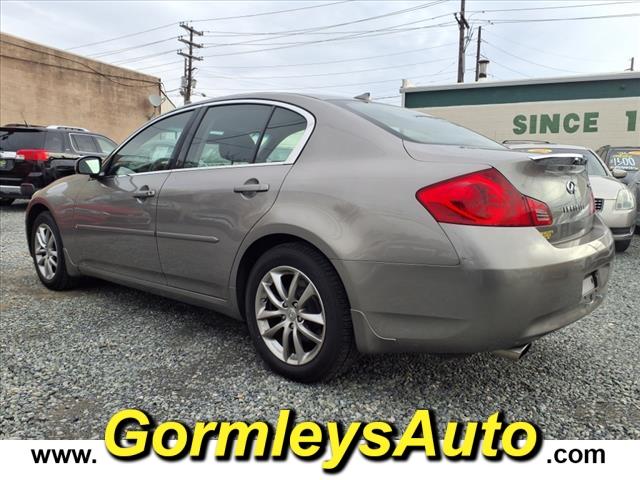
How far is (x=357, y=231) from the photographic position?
2.19 metres

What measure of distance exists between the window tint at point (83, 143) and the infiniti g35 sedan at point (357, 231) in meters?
7.65

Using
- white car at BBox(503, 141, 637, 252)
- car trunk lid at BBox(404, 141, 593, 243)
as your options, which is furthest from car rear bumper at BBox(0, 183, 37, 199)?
car trunk lid at BBox(404, 141, 593, 243)

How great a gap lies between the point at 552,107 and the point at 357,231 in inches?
655

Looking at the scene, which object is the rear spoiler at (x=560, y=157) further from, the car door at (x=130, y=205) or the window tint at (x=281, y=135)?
the car door at (x=130, y=205)

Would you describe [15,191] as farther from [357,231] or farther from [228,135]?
[357,231]

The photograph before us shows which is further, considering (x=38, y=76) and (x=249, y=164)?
(x=38, y=76)

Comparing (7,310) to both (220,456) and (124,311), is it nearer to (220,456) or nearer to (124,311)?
(124,311)

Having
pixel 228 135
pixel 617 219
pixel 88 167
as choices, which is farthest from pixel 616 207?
pixel 88 167

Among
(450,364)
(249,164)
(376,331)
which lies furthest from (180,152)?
(450,364)

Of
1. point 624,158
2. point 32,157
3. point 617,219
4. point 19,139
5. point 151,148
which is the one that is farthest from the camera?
point 19,139

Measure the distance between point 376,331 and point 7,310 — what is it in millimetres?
2997

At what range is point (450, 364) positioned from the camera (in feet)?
9.13

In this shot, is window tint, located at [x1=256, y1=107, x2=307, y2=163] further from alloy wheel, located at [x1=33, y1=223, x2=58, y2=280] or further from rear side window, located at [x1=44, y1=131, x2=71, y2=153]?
rear side window, located at [x1=44, y1=131, x2=71, y2=153]

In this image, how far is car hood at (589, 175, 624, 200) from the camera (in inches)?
233
